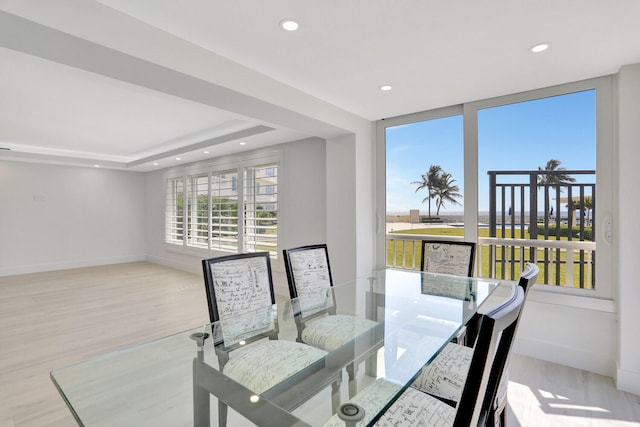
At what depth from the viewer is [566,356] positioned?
2.61m

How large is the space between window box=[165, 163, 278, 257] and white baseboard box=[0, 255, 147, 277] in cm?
149

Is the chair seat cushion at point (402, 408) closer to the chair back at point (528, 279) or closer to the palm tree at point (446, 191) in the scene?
the chair back at point (528, 279)

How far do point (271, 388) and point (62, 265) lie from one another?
772 cm

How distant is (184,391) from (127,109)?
358cm

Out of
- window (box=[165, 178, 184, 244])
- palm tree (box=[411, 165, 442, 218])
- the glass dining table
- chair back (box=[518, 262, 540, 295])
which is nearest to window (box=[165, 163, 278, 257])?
window (box=[165, 178, 184, 244])

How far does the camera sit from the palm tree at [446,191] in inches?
132

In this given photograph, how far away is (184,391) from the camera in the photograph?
4.18 ft

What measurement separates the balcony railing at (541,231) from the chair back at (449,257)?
27.7 inches

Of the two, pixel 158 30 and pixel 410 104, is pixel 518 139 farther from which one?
pixel 158 30

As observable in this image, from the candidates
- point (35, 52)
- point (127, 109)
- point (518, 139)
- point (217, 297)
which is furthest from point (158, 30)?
point (518, 139)

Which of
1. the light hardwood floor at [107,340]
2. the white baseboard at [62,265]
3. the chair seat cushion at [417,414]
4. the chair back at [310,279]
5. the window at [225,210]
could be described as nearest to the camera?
the chair seat cushion at [417,414]

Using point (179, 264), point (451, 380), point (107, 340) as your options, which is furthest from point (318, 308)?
point (179, 264)

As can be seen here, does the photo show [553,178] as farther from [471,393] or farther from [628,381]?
[471,393]

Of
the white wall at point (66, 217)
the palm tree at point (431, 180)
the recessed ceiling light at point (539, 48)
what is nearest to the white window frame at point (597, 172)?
the palm tree at point (431, 180)
